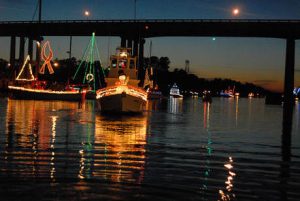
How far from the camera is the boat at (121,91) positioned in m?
49.2

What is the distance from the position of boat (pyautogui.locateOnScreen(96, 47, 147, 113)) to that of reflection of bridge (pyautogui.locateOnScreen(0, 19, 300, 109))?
6439 cm

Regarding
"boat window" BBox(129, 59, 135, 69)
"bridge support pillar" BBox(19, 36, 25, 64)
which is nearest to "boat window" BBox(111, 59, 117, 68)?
"boat window" BBox(129, 59, 135, 69)

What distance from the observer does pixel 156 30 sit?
131 meters

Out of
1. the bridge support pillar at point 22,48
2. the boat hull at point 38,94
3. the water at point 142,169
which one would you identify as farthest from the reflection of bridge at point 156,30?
the water at point 142,169

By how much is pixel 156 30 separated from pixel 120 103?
83.4 m

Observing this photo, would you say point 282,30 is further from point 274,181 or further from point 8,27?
point 274,181

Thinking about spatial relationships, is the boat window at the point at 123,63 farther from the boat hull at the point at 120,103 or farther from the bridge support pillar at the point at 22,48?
the bridge support pillar at the point at 22,48

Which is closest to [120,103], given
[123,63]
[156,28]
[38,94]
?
[123,63]

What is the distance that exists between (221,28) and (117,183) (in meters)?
117

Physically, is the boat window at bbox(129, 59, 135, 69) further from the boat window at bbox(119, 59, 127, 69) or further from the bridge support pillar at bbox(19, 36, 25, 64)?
the bridge support pillar at bbox(19, 36, 25, 64)

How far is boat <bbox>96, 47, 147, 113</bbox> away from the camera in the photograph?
161 feet

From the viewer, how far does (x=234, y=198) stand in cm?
1163

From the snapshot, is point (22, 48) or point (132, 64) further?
point (22, 48)

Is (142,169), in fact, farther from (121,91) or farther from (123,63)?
(123,63)
